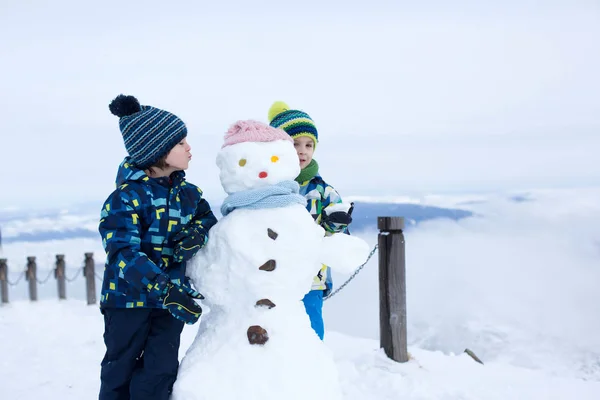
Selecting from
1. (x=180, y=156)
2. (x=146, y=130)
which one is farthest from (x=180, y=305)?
(x=146, y=130)

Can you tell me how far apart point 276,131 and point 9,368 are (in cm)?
413

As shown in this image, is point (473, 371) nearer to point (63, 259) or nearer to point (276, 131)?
point (276, 131)

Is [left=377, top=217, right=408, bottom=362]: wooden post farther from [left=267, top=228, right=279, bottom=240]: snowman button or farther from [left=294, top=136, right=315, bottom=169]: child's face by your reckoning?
[left=267, top=228, right=279, bottom=240]: snowman button

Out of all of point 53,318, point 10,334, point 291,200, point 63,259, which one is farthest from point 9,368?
point 63,259

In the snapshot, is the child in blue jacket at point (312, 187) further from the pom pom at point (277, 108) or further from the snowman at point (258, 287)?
the snowman at point (258, 287)

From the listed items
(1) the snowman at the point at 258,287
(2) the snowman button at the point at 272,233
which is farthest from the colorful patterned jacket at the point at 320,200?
(2) the snowman button at the point at 272,233

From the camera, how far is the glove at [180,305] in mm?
2062

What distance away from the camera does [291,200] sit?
2.23 metres

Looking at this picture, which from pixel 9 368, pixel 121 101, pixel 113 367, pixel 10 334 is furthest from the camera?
pixel 10 334

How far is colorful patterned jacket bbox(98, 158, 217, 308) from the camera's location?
2061mm

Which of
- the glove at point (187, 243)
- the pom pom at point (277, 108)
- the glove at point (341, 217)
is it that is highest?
the pom pom at point (277, 108)

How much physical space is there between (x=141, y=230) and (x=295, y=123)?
1.09m

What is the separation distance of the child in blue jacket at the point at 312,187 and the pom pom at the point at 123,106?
0.85m

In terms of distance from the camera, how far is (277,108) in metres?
3.05
